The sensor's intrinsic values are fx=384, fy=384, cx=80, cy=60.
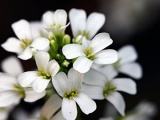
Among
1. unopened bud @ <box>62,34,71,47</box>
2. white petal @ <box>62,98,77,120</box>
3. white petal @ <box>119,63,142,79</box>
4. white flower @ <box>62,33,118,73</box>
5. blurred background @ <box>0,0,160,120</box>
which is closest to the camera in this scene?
white petal @ <box>62,98,77,120</box>

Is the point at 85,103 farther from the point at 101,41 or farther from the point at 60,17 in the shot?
the point at 60,17

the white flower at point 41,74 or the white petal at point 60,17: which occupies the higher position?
the white petal at point 60,17

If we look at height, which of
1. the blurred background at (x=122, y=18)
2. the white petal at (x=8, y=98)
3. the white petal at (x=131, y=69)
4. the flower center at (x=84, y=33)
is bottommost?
the blurred background at (x=122, y=18)

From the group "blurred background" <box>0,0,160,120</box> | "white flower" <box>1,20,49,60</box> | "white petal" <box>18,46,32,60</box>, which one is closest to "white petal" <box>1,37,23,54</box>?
"white flower" <box>1,20,49,60</box>

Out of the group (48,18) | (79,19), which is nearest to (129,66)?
(79,19)

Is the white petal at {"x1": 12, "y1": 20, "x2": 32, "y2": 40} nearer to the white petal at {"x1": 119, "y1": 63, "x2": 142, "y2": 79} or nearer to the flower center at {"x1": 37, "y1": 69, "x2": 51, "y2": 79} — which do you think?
the flower center at {"x1": 37, "y1": 69, "x2": 51, "y2": 79}

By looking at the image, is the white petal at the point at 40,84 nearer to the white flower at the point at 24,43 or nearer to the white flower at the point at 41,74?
the white flower at the point at 41,74

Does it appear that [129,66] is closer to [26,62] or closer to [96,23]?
[96,23]

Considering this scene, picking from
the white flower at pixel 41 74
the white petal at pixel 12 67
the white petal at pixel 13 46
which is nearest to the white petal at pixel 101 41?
the white flower at pixel 41 74
